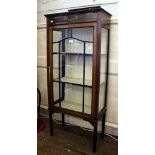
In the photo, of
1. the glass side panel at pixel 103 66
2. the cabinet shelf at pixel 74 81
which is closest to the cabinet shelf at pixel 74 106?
the glass side panel at pixel 103 66

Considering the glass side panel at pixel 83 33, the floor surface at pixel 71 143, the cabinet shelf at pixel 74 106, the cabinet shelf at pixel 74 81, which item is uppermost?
the glass side panel at pixel 83 33

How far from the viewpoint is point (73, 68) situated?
7.37 feet

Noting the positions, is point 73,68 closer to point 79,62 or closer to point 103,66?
point 79,62

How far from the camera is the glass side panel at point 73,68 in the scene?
2018 mm

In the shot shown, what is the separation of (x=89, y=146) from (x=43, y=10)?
1.93 m

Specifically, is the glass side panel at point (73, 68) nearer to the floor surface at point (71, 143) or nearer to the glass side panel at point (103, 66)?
the glass side panel at point (103, 66)

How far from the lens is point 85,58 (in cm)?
207

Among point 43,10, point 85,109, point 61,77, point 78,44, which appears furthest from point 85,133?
point 43,10

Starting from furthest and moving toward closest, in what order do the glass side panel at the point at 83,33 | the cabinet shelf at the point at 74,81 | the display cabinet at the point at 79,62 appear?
1. the cabinet shelf at the point at 74,81
2. the glass side panel at the point at 83,33
3. the display cabinet at the point at 79,62

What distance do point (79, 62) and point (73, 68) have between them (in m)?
0.13

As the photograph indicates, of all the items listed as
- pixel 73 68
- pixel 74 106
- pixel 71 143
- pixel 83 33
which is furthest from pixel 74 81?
pixel 71 143
